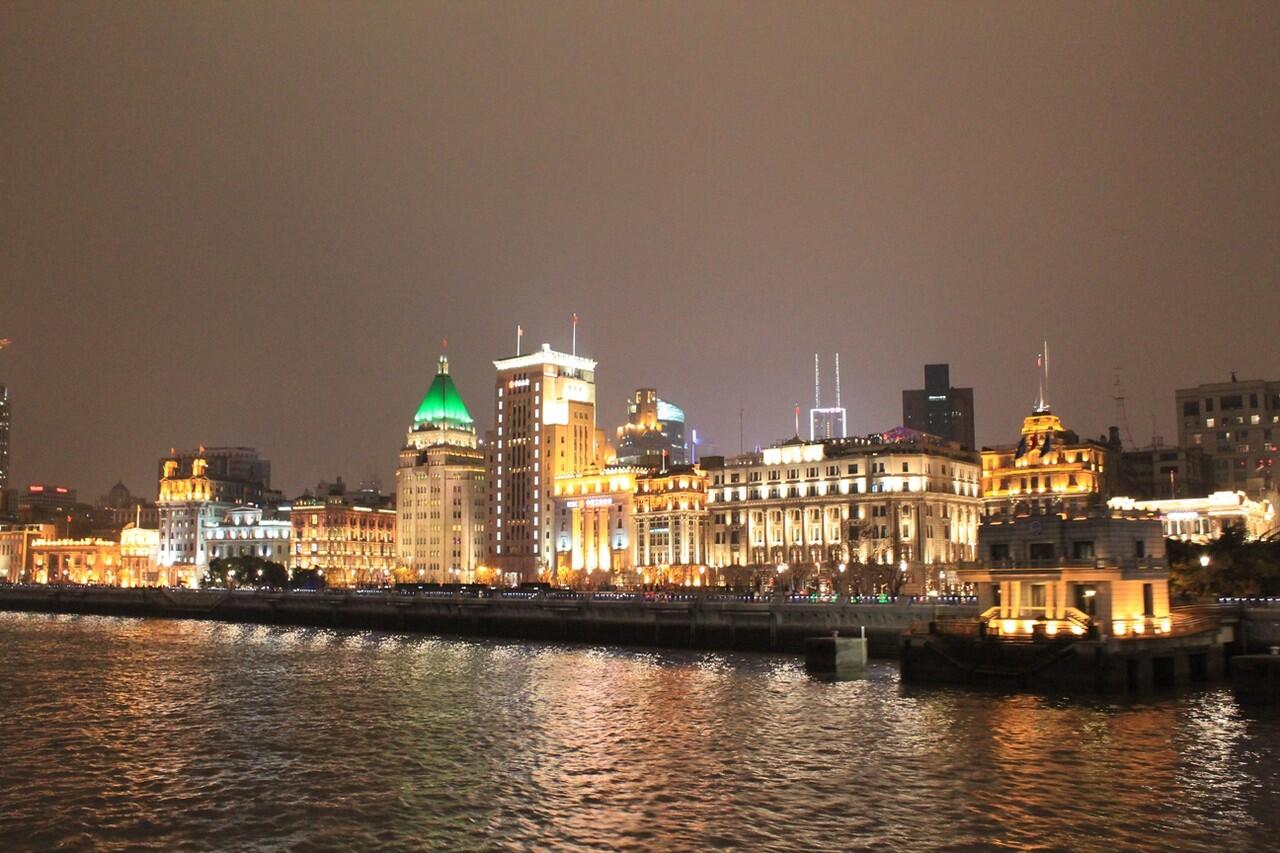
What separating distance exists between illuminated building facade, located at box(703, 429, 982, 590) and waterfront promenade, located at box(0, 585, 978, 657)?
33.0 m

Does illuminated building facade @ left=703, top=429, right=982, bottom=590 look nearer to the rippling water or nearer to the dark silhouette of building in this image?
the dark silhouette of building

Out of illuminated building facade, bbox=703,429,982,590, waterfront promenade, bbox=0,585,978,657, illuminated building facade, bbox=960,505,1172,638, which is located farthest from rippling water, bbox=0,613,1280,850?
illuminated building facade, bbox=703,429,982,590

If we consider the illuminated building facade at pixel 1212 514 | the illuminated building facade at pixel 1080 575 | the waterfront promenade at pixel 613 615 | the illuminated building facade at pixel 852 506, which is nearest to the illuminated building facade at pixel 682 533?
the illuminated building facade at pixel 852 506

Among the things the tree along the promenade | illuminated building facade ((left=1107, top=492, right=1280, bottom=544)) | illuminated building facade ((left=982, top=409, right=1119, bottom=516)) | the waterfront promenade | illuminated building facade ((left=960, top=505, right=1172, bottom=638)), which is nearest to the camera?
illuminated building facade ((left=960, top=505, right=1172, bottom=638))

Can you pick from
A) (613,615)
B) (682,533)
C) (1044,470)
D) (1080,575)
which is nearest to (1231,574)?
(1080,575)

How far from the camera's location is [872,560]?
154 metres

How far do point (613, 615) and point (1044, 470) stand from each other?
235ft

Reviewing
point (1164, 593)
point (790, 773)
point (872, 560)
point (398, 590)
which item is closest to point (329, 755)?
point (790, 773)

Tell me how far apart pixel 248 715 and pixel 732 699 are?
90.4 ft

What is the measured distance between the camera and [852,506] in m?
172

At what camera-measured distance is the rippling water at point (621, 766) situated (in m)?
41.4

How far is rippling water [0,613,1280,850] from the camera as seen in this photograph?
136 feet

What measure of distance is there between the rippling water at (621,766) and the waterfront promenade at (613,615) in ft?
45.4

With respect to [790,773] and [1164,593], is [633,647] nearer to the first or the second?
[1164,593]
